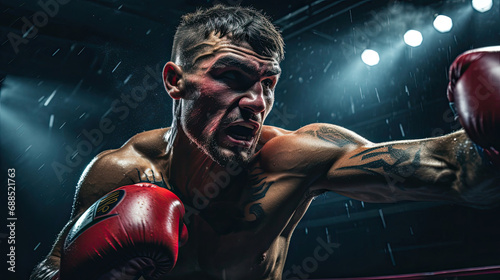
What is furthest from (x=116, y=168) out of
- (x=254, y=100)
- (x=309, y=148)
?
(x=309, y=148)

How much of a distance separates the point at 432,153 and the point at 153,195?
39.2 inches

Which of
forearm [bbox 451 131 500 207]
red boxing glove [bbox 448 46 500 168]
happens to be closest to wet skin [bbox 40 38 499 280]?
forearm [bbox 451 131 500 207]

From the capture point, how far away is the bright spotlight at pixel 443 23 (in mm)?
4114

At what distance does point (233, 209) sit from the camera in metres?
1.59

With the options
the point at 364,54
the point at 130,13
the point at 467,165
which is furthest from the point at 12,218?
the point at 467,165

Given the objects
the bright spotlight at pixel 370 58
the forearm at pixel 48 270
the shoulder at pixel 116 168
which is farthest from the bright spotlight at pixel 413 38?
the forearm at pixel 48 270

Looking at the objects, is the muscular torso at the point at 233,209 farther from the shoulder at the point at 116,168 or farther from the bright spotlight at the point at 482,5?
the bright spotlight at the point at 482,5

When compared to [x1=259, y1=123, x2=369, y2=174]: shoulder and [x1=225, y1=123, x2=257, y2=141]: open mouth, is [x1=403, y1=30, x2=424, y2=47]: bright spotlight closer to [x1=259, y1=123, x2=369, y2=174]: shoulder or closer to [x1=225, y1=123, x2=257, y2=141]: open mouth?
[x1=259, y1=123, x2=369, y2=174]: shoulder

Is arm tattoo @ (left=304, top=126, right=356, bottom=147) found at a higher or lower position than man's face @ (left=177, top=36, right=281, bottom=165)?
lower

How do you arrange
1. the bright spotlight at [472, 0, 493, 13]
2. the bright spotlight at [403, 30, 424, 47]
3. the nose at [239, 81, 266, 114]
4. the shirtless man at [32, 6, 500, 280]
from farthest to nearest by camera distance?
the bright spotlight at [403, 30, 424, 47] → the bright spotlight at [472, 0, 493, 13] → the nose at [239, 81, 266, 114] → the shirtless man at [32, 6, 500, 280]

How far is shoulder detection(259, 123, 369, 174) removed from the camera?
151 centimetres

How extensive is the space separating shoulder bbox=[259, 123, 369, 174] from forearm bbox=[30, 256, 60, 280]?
37.5 inches

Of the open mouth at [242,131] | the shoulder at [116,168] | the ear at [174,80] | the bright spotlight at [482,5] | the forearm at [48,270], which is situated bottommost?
the forearm at [48,270]

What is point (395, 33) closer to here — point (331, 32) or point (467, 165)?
point (331, 32)
